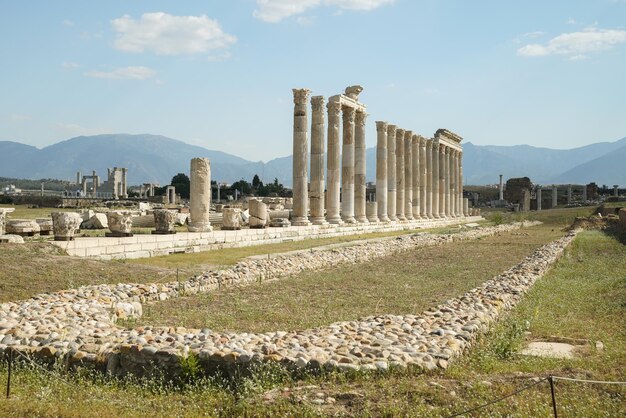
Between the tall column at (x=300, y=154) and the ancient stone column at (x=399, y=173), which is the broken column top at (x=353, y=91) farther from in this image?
the ancient stone column at (x=399, y=173)

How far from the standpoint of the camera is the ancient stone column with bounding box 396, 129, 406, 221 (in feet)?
164

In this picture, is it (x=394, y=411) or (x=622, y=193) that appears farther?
(x=622, y=193)

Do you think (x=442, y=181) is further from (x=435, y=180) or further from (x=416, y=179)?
(x=416, y=179)

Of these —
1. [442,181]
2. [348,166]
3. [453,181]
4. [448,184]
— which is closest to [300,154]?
[348,166]

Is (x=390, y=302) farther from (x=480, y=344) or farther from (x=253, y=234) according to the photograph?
(x=253, y=234)

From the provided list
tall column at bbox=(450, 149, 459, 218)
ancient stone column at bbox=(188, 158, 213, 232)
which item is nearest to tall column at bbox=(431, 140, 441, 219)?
tall column at bbox=(450, 149, 459, 218)

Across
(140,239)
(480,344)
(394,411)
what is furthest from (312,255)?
(394,411)

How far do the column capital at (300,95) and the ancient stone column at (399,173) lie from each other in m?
16.9

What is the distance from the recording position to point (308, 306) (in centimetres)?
1356

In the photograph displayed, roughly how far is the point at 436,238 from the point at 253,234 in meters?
10.9

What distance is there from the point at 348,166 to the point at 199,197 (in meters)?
15.2

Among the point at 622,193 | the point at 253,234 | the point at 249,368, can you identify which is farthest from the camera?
the point at 622,193

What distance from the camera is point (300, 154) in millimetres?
34688

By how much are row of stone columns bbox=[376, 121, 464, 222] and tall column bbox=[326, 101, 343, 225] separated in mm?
6968
